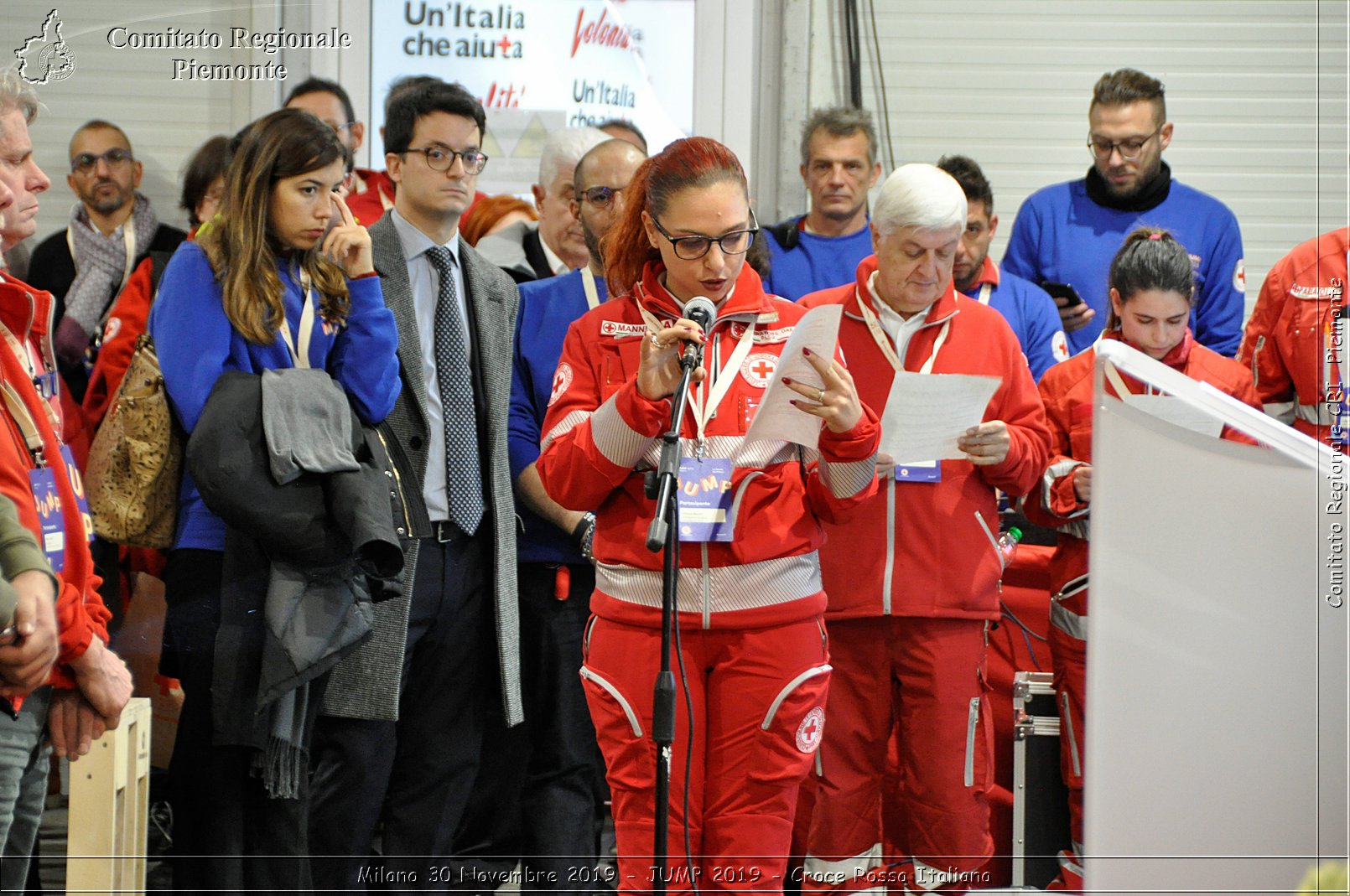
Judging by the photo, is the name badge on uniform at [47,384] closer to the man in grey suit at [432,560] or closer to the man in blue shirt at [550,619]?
the man in grey suit at [432,560]

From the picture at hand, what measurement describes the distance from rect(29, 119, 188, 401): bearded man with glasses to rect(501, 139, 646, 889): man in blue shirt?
111 centimetres

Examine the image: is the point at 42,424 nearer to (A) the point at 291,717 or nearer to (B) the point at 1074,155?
(A) the point at 291,717

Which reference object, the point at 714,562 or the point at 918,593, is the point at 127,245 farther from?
the point at 918,593

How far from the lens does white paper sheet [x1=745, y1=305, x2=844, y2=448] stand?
87.4 inches

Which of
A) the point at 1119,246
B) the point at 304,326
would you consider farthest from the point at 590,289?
the point at 1119,246

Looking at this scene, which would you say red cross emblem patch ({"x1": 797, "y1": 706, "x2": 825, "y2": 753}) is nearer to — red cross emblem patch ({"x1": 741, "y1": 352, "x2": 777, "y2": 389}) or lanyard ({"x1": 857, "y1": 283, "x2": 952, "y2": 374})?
red cross emblem patch ({"x1": 741, "y1": 352, "x2": 777, "y2": 389})

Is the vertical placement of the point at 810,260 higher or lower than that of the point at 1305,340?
higher

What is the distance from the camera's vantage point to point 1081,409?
11.0 feet

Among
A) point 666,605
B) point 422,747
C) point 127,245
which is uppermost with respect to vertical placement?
point 127,245

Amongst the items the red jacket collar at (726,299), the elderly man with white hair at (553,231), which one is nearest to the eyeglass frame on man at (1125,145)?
the elderly man with white hair at (553,231)

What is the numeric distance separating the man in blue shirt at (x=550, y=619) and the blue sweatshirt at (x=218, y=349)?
42 centimetres

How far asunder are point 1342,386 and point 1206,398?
2.20 metres

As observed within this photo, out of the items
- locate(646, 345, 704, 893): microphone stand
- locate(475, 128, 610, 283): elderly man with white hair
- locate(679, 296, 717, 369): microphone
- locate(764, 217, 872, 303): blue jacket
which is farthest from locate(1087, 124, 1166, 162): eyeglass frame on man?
locate(646, 345, 704, 893): microphone stand

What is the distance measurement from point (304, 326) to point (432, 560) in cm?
60
